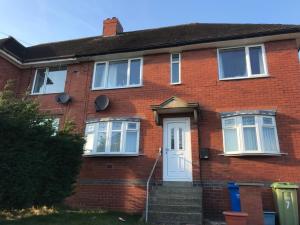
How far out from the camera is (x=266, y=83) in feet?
34.2

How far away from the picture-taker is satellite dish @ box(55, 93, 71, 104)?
12.4 meters

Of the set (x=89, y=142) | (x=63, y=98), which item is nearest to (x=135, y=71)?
(x=63, y=98)

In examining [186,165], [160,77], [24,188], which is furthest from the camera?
[160,77]

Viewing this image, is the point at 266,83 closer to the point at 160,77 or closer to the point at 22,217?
the point at 160,77

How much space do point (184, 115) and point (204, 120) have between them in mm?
801

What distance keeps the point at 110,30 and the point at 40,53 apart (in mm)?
4110

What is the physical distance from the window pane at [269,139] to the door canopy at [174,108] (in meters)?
2.47

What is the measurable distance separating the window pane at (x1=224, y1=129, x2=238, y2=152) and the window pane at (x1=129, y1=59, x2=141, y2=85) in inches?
174

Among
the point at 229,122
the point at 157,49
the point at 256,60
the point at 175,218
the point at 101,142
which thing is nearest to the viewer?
the point at 175,218

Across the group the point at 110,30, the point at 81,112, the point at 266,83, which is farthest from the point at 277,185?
the point at 110,30

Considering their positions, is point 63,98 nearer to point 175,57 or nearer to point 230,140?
point 175,57

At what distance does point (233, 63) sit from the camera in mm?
11203

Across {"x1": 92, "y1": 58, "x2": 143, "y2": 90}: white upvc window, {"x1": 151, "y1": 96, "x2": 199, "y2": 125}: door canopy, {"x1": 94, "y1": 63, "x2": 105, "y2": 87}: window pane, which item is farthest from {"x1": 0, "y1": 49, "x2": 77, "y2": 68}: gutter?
{"x1": 151, "y1": 96, "x2": 199, "y2": 125}: door canopy

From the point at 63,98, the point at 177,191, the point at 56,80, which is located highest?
the point at 56,80
